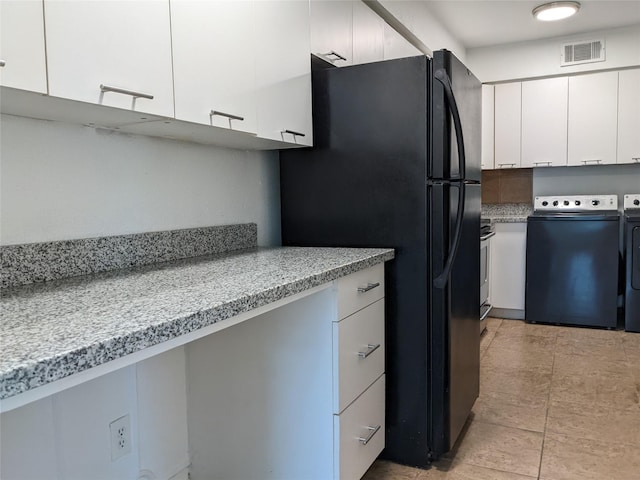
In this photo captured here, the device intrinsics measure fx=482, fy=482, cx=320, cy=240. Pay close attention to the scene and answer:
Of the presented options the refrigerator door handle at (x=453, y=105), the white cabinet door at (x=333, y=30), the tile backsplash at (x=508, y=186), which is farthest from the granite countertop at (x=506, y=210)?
the refrigerator door handle at (x=453, y=105)

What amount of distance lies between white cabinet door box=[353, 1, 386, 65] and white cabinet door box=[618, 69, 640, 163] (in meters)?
2.42

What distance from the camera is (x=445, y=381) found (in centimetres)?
190

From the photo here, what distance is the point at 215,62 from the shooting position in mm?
1473

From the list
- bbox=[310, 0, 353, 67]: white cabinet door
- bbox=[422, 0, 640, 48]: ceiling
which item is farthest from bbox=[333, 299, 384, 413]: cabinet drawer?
bbox=[422, 0, 640, 48]: ceiling

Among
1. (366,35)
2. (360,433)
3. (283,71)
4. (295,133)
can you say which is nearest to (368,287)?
(360,433)

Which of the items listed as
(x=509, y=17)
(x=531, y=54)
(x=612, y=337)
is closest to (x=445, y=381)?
→ (x=612, y=337)

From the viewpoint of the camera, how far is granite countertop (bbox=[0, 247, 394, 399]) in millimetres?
681

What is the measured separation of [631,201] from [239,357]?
391 centimetres

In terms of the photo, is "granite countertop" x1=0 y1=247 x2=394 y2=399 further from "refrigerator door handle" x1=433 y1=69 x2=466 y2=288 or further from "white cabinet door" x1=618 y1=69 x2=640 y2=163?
"white cabinet door" x1=618 y1=69 x2=640 y2=163

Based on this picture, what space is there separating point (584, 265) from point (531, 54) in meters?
1.89

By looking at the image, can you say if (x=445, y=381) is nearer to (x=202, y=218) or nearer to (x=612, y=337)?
(x=202, y=218)

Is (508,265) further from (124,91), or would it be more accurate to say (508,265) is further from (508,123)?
(124,91)

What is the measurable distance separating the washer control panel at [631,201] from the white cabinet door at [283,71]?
11.1ft

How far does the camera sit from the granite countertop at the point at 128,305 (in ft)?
2.23
